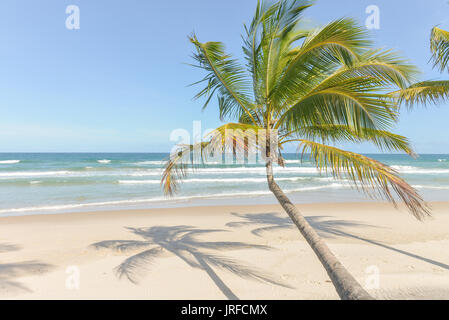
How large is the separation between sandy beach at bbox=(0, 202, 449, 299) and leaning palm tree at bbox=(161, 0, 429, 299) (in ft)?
5.15

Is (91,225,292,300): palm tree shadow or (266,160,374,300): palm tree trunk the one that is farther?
(91,225,292,300): palm tree shadow

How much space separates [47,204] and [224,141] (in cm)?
1170

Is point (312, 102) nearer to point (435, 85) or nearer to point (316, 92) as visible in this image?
point (316, 92)

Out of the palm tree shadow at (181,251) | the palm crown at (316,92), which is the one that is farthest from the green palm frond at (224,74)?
the palm tree shadow at (181,251)

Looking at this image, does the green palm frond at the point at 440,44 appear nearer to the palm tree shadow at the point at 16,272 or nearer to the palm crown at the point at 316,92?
the palm crown at the point at 316,92

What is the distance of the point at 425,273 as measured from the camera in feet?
14.2

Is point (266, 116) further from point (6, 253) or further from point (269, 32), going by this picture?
point (6, 253)

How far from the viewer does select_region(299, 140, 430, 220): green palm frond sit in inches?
98.0

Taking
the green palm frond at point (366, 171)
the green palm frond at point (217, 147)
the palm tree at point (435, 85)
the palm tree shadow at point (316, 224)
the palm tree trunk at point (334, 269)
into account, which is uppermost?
the palm tree at point (435, 85)

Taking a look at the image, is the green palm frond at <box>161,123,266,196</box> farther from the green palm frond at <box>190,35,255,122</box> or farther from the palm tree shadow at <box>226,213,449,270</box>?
the palm tree shadow at <box>226,213,449,270</box>

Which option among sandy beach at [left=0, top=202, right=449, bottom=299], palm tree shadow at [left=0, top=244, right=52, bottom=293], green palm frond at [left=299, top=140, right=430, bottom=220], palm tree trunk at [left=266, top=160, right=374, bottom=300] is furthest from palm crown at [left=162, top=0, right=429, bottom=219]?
palm tree shadow at [left=0, top=244, right=52, bottom=293]

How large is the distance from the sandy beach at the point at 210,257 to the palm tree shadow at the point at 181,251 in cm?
2

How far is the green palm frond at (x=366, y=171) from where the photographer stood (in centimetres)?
249
